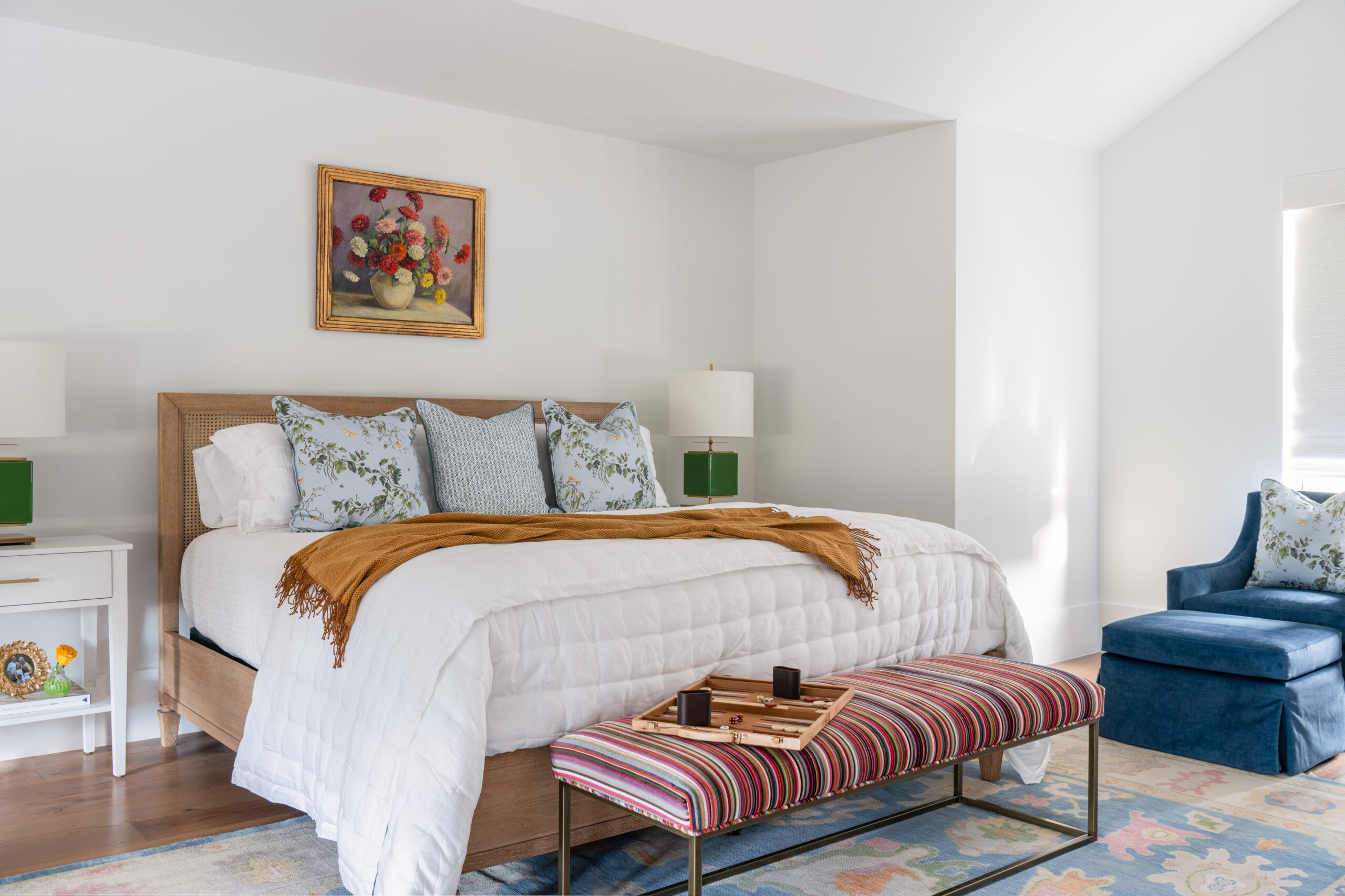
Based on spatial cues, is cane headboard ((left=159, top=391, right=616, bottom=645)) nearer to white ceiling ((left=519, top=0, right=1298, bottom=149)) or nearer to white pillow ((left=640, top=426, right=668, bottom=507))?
white pillow ((left=640, top=426, right=668, bottom=507))

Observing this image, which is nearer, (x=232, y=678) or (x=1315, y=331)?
(x=232, y=678)

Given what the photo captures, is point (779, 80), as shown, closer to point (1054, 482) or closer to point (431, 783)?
point (1054, 482)

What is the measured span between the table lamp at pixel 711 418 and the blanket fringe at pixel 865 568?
1.73 meters

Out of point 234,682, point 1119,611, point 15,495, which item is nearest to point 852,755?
point 234,682

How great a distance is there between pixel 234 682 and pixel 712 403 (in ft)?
7.99

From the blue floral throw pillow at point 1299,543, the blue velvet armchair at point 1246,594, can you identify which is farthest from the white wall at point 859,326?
the blue floral throw pillow at point 1299,543

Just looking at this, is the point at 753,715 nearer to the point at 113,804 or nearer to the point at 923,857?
the point at 923,857

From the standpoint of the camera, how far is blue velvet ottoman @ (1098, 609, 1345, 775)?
3305 mm

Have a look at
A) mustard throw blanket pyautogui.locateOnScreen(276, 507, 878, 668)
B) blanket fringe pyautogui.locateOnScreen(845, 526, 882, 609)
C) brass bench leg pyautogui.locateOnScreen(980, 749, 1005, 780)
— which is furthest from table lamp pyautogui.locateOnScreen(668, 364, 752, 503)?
brass bench leg pyautogui.locateOnScreen(980, 749, 1005, 780)

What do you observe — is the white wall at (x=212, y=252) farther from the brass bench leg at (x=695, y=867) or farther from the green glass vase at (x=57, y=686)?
the brass bench leg at (x=695, y=867)

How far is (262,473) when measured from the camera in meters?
3.41

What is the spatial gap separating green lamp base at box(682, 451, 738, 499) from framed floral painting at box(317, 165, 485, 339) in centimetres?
114

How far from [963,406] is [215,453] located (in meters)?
3.01

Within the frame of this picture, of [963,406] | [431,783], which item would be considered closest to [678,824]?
[431,783]
